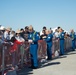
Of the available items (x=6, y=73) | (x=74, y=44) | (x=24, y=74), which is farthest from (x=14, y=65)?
(x=74, y=44)

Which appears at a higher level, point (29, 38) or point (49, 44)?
point (29, 38)

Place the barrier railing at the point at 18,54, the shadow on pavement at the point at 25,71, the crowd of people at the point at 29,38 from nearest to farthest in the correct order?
the barrier railing at the point at 18,54 → the shadow on pavement at the point at 25,71 → the crowd of people at the point at 29,38

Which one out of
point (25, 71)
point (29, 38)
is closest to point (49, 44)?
point (29, 38)

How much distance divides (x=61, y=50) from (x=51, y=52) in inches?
107

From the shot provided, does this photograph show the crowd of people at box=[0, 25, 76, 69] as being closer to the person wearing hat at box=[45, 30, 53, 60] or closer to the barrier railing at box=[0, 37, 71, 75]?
the person wearing hat at box=[45, 30, 53, 60]

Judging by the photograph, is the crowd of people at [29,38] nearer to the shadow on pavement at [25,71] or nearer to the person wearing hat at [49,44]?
the person wearing hat at [49,44]

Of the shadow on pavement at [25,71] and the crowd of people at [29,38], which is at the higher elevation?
the crowd of people at [29,38]

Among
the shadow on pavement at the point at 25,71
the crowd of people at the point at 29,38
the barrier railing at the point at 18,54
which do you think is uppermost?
the crowd of people at the point at 29,38

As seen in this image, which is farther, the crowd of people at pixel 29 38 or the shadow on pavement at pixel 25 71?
the crowd of people at pixel 29 38

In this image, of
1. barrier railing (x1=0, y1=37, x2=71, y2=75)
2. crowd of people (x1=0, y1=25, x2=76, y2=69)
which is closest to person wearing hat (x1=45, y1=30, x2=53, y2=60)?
crowd of people (x1=0, y1=25, x2=76, y2=69)

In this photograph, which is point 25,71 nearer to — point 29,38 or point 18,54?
point 18,54

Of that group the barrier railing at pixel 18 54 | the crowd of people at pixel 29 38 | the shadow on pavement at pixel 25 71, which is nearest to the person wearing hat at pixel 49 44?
the crowd of people at pixel 29 38

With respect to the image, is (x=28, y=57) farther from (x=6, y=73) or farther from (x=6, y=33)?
(x=6, y=73)

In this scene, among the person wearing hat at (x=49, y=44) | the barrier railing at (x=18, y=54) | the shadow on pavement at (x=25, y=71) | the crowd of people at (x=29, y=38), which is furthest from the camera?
the person wearing hat at (x=49, y=44)
